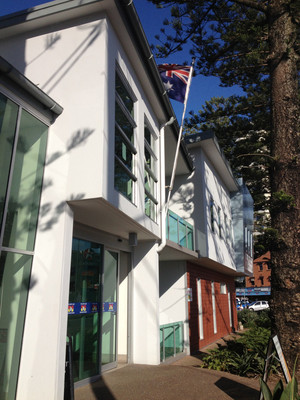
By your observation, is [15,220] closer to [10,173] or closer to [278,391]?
[10,173]

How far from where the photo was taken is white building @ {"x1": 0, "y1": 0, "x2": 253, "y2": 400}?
542 cm

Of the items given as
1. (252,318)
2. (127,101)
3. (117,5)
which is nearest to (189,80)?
(127,101)

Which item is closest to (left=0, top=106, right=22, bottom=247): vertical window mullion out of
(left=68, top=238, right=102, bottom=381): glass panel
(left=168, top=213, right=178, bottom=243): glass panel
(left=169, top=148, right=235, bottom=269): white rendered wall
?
(left=68, top=238, right=102, bottom=381): glass panel

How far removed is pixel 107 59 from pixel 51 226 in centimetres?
341

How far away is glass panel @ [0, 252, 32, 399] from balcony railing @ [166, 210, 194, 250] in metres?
5.69

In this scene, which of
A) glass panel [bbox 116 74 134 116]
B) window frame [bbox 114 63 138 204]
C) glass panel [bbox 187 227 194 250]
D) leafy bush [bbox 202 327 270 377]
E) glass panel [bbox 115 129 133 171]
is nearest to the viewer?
window frame [bbox 114 63 138 204]

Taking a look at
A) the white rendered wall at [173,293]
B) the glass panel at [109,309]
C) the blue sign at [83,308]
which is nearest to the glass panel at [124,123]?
the glass panel at [109,309]

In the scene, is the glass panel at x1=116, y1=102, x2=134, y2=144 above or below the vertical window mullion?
above

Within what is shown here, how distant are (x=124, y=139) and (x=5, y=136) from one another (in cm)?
278

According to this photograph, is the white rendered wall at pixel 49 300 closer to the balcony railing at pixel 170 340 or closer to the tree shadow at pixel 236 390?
the tree shadow at pixel 236 390

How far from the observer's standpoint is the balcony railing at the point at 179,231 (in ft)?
35.9

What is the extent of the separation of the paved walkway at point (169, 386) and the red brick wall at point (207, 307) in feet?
19.2

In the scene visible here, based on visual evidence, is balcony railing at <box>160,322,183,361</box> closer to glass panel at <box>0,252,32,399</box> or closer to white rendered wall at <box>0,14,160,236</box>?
white rendered wall at <box>0,14,160,236</box>

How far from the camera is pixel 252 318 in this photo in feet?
82.9
